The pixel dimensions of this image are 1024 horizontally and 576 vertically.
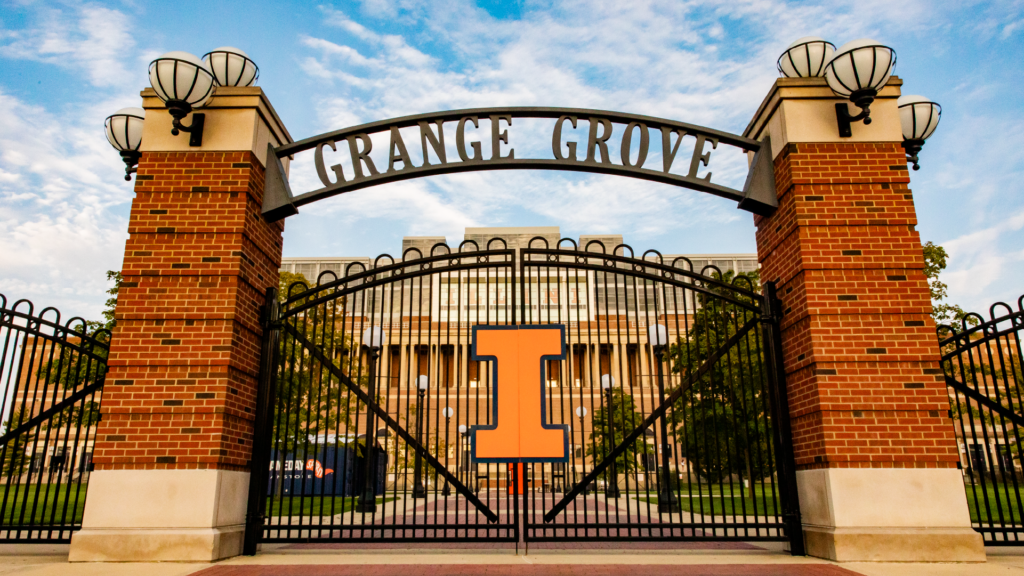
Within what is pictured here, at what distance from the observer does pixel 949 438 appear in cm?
650

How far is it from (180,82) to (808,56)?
6.78 m

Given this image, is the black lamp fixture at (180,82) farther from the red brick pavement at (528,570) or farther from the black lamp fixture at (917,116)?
the black lamp fixture at (917,116)

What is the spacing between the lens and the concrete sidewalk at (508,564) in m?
5.77

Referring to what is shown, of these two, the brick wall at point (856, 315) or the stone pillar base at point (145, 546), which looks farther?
the brick wall at point (856, 315)

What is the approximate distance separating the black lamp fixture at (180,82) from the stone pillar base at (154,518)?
12.0ft

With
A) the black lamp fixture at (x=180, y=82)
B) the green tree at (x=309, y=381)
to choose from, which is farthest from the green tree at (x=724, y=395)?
the black lamp fixture at (x=180, y=82)

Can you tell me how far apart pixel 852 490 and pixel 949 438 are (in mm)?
1116

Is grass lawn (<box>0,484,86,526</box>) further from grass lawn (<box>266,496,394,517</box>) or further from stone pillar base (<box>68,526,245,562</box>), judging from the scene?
grass lawn (<box>266,496,394,517</box>)

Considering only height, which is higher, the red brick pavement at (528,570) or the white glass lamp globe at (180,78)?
the white glass lamp globe at (180,78)

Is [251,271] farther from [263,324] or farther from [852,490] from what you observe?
[852,490]

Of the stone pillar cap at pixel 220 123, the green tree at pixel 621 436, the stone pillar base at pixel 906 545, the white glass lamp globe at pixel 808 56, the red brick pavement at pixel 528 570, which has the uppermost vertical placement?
the white glass lamp globe at pixel 808 56

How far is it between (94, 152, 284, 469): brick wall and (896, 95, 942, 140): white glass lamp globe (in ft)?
24.6

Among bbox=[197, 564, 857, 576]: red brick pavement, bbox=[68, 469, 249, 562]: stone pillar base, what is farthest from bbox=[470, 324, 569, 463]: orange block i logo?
bbox=[68, 469, 249, 562]: stone pillar base

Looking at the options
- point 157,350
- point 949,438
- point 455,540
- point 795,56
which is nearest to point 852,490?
point 949,438
